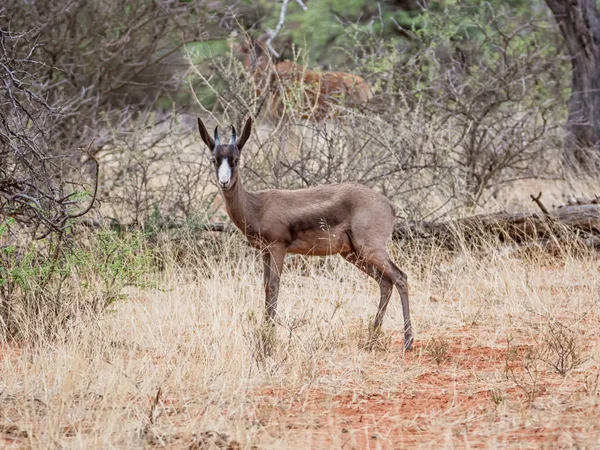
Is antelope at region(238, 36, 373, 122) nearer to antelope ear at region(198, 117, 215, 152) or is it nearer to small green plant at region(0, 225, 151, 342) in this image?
antelope ear at region(198, 117, 215, 152)

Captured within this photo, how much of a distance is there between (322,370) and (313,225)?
1.50 meters

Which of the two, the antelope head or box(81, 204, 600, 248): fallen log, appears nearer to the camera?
the antelope head

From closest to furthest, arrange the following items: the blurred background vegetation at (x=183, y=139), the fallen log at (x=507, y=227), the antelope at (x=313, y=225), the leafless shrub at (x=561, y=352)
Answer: the leafless shrub at (x=561, y=352) → the antelope at (x=313, y=225) → the blurred background vegetation at (x=183, y=139) → the fallen log at (x=507, y=227)

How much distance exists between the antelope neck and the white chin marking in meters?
0.26

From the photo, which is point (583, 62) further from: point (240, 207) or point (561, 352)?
point (561, 352)

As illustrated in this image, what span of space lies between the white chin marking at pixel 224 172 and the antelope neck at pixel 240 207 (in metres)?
0.26

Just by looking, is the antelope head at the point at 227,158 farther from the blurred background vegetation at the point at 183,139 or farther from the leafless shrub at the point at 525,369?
the leafless shrub at the point at 525,369

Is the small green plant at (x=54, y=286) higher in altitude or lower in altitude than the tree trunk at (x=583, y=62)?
lower

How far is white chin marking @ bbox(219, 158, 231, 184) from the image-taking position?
23.2ft

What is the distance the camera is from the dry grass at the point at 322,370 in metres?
4.84

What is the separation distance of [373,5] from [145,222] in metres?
13.7

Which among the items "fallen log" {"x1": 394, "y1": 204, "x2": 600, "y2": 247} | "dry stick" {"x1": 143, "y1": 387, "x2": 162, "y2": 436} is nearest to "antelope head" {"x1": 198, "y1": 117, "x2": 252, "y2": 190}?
"dry stick" {"x1": 143, "y1": 387, "x2": 162, "y2": 436}

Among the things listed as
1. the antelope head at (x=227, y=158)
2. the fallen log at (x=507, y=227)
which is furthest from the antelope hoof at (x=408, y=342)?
the fallen log at (x=507, y=227)

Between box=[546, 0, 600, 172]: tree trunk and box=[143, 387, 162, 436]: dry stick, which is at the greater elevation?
box=[546, 0, 600, 172]: tree trunk
